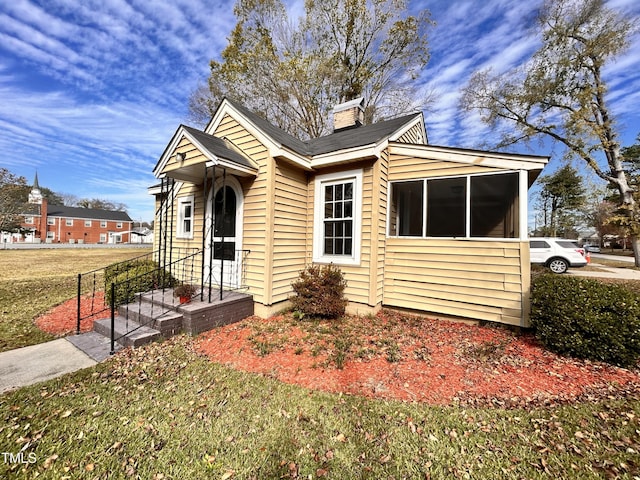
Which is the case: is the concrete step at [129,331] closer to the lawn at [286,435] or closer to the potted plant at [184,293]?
the potted plant at [184,293]

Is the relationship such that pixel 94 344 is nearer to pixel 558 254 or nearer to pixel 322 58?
pixel 322 58

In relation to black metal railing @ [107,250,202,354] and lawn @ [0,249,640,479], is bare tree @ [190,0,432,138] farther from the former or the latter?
lawn @ [0,249,640,479]

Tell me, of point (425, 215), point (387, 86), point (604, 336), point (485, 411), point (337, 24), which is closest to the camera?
point (485, 411)

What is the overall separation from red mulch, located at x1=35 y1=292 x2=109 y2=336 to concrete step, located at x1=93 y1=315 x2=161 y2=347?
73 cm

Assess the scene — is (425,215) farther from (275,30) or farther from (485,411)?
(275,30)

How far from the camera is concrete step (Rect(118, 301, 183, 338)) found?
4.88 metres

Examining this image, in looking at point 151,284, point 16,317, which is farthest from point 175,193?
point 16,317

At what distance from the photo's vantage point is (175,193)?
841 cm

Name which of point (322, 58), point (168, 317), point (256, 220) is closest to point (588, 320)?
point (256, 220)

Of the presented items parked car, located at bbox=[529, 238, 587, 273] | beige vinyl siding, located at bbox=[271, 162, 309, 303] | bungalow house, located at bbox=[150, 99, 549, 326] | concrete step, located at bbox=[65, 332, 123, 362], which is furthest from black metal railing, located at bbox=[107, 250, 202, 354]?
parked car, located at bbox=[529, 238, 587, 273]

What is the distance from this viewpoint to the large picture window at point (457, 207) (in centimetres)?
570

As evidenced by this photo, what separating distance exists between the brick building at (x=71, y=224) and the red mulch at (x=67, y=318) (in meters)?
54.7

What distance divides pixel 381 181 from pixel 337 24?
1448cm

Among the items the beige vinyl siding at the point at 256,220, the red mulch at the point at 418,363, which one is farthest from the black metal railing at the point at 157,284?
the red mulch at the point at 418,363
